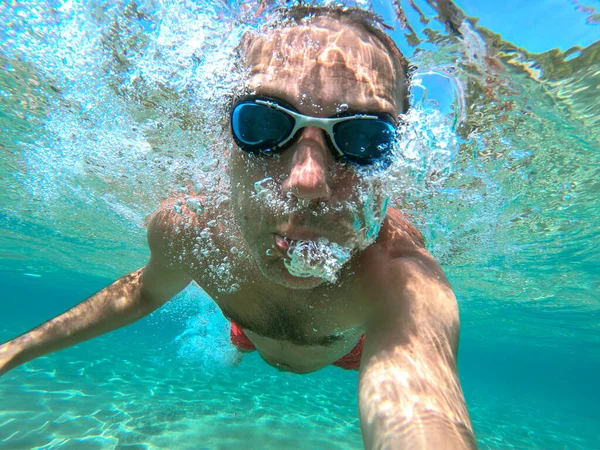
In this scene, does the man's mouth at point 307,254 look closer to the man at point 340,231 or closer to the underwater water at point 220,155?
the man at point 340,231

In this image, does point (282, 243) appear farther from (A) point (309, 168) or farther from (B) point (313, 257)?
(A) point (309, 168)

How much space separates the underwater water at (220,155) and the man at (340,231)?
127 cm

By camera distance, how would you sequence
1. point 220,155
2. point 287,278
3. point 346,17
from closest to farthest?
point 287,278 → point 346,17 → point 220,155

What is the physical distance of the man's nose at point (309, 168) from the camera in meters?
2.18

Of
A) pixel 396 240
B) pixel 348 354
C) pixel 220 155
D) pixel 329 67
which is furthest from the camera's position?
pixel 220 155

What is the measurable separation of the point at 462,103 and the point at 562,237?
941cm

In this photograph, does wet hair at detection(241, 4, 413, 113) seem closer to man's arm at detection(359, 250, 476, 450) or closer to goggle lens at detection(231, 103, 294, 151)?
goggle lens at detection(231, 103, 294, 151)

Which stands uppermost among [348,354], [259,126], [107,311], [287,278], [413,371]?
[259,126]

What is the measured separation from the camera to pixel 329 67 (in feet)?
8.54

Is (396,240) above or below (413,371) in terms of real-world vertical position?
above

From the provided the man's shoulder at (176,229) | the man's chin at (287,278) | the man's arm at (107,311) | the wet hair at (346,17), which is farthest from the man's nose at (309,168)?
the man's arm at (107,311)

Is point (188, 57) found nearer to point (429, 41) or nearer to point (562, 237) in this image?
point (429, 41)

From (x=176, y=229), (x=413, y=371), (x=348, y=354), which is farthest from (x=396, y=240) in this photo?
(x=348, y=354)

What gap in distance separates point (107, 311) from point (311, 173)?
3.16 meters
